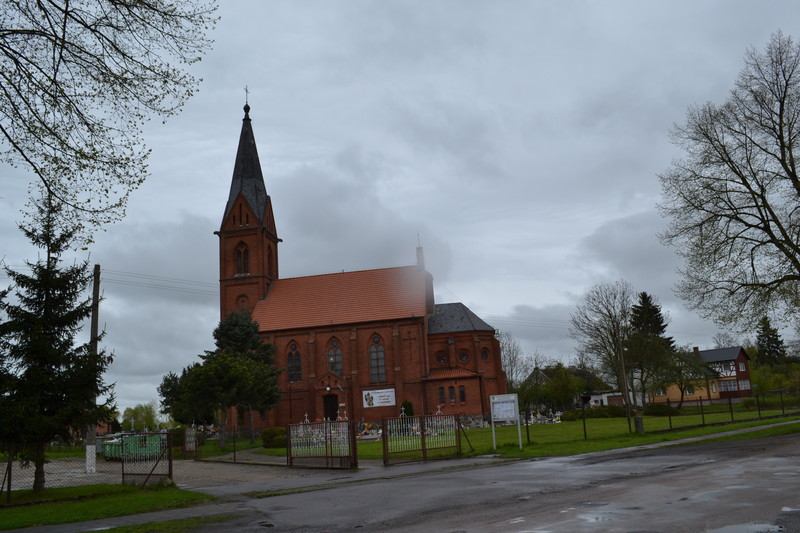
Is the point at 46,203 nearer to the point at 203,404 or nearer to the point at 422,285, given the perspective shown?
the point at 203,404

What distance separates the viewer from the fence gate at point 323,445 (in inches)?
928

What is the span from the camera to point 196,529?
37.8 ft

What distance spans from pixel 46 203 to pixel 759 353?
115566mm

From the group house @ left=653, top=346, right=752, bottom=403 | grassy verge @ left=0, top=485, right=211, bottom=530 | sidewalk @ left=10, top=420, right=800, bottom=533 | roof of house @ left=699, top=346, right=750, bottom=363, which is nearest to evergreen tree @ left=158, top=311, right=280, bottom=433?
sidewalk @ left=10, top=420, right=800, bottom=533

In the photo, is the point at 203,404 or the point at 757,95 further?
the point at 203,404

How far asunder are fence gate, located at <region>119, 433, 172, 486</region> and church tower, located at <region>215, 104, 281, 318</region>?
43.5m

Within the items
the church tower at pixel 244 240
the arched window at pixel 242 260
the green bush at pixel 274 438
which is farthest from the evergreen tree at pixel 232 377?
the arched window at pixel 242 260

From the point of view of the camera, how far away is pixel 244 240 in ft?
213

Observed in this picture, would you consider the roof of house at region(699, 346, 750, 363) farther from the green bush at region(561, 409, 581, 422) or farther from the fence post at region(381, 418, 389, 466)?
the fence post at region(381, 418, 389, 466)

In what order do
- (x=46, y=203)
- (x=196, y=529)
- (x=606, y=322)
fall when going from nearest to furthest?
(x=196, y=529) < (x=46, y=203) < (x=606, y=322)

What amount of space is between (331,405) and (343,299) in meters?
10.8

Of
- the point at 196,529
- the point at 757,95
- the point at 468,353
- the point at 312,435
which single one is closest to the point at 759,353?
the point at 468,353

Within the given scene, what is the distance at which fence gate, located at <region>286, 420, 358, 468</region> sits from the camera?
77.4 ft

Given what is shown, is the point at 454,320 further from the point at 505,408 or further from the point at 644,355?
the point at 505,408
